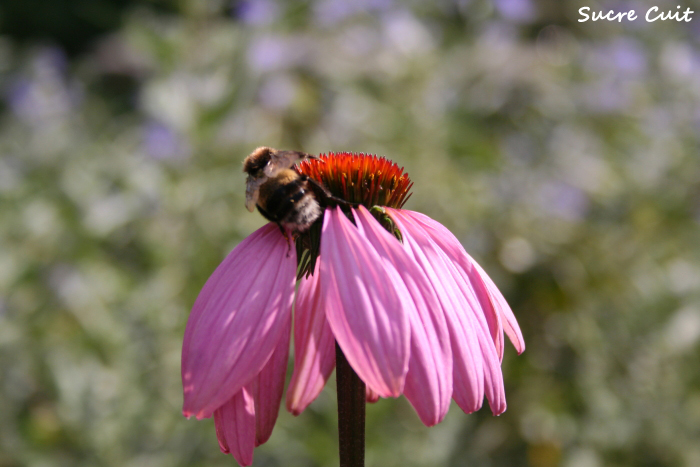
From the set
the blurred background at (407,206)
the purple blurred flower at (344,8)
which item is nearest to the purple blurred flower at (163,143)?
the blurred background at (407,206)

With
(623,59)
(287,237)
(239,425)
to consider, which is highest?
(623,59)

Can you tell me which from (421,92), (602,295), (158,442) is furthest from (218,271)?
(421,92)

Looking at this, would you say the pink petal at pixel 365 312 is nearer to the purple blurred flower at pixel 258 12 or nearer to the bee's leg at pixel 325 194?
the bee's leg at pixel 325 194

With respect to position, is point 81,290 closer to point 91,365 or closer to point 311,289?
point 91,365

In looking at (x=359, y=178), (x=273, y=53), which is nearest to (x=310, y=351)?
(x=359, y=178)

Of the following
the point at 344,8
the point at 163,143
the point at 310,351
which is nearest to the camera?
the point at 310,351

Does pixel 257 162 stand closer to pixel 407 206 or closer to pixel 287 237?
pixel 287 237
